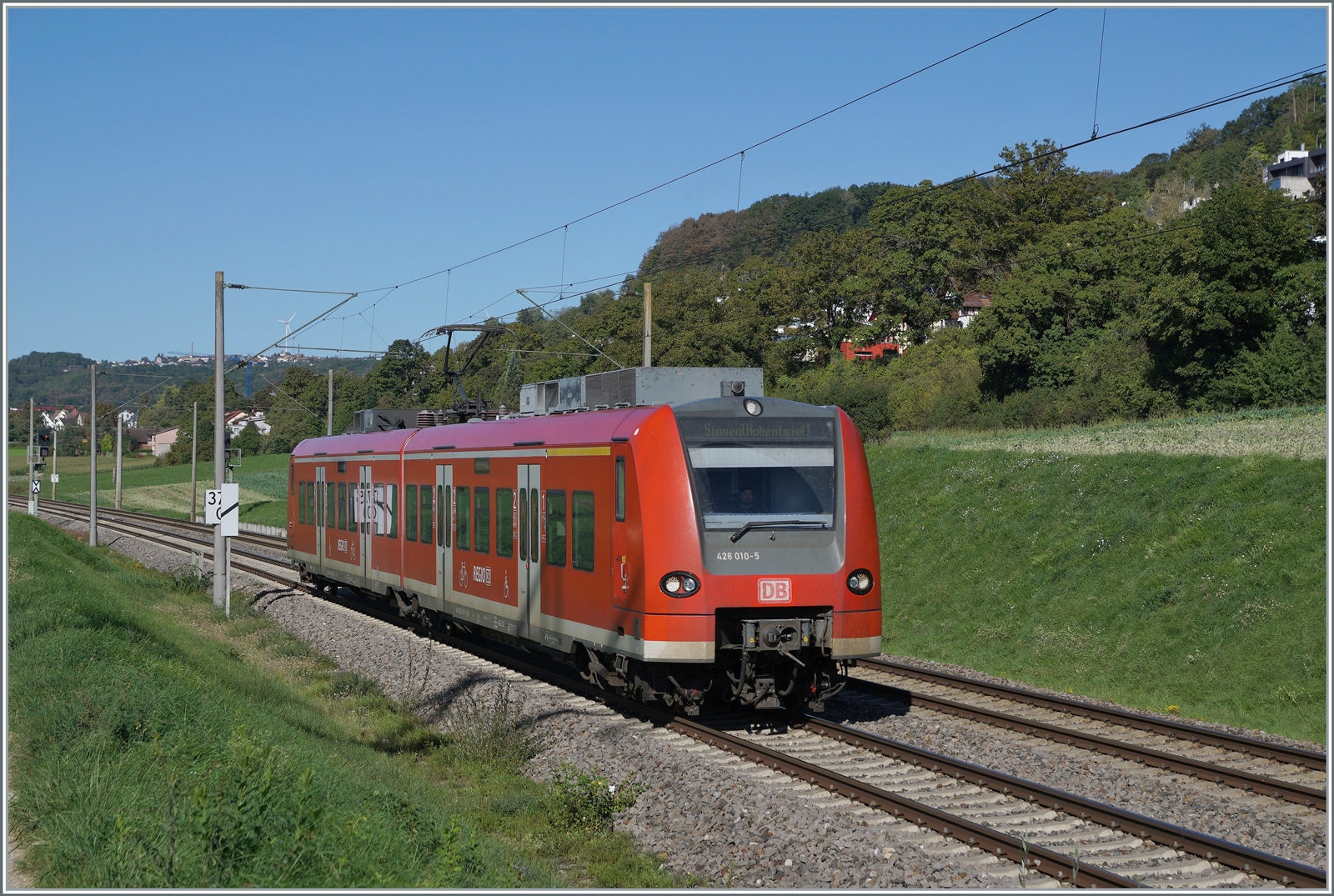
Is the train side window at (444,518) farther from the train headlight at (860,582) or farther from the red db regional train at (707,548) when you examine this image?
the train headlight at (860,582)

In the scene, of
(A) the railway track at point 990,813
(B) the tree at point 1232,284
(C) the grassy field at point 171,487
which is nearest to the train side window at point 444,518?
(A) the railway track at point 990,813

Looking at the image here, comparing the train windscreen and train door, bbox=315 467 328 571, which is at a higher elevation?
the train windscreen

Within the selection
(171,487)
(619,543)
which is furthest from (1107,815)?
(171,487)

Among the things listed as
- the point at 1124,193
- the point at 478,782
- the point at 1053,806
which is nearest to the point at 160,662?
the point at 478,782

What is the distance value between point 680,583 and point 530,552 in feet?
12.3

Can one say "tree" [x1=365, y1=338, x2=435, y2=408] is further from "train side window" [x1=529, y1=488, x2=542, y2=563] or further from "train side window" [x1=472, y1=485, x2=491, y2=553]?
"train side window" [x1=529, y1=488, x2=542, y2=563]

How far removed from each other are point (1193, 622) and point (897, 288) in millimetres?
54932

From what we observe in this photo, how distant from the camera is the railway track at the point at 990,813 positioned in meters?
7.52

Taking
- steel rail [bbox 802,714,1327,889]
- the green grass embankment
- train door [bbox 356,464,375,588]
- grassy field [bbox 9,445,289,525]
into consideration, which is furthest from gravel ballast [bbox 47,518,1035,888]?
grassy field [bbox 9,445,289,525]

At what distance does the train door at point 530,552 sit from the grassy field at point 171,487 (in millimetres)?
43842

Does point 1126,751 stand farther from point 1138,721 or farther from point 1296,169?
point 1296,169

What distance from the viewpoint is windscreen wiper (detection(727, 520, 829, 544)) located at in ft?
38.3

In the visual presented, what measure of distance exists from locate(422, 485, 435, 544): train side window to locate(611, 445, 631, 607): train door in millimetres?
7152

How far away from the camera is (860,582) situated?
475 inches
